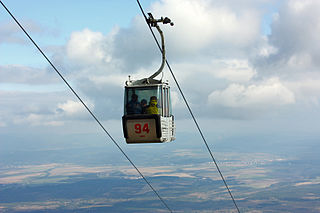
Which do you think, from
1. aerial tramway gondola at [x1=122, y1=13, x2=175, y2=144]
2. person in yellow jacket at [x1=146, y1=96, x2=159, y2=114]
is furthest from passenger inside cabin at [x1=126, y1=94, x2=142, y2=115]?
person in yellow jacket at [x1=146, y1=96, x2=159, y2=114]

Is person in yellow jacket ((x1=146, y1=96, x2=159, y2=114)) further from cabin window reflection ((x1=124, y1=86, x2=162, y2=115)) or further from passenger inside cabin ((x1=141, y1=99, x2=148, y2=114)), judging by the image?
passenger inside cabin ((x1=141, y1=99, x2=148, y2=114))

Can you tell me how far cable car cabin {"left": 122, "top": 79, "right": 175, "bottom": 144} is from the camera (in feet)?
62.0

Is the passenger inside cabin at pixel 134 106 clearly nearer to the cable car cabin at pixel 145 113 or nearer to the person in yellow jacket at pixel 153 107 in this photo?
the cable car cabin at pixel 145 113

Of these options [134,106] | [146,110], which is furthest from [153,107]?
[134,106]

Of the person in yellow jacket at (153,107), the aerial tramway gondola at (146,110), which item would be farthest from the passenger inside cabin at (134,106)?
the person in yellow jacket at (153,107)

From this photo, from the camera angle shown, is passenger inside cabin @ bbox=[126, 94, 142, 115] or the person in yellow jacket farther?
passenger inside cabin @ bbox=[126, 94, 142, 115]

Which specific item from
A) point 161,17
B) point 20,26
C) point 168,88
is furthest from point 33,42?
point 168,88

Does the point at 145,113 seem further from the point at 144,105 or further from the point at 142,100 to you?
the point at 142,100

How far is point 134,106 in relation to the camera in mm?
19406

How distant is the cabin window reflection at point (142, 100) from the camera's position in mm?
19047

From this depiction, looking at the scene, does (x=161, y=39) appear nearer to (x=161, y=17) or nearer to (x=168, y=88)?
(x=161, y=17)

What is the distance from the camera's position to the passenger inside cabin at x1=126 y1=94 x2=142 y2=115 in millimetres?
19328

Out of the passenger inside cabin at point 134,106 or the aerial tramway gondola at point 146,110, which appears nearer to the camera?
the aerial tramway gondola at point 146,110

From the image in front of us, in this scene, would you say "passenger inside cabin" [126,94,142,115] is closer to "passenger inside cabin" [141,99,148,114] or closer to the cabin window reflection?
the cabin window reflection
